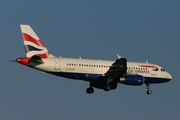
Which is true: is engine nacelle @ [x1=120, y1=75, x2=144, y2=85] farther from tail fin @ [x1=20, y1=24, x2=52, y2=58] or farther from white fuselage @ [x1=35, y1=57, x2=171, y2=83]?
tail fin @ [x1=20, y1=24, x2=52, y2=58]

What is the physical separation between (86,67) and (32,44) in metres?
7.49

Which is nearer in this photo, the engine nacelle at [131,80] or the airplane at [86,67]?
the airplane at [86,67]

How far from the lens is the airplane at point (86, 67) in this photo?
7688cm

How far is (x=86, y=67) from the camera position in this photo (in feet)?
259

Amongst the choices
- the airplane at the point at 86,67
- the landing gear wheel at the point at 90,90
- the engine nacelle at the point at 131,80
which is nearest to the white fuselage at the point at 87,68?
the airplane at the point at 86,67

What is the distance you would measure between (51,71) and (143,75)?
511 inches

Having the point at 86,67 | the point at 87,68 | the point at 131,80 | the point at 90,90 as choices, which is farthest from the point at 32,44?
the point at 131,80

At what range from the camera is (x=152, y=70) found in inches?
3287

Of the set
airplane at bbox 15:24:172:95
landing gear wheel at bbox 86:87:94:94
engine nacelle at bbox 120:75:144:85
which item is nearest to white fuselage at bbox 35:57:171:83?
airplane at bbox 15:24:172:95

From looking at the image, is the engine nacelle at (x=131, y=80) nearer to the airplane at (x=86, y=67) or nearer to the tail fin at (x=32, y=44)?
the airplane at (x=86, y=67)

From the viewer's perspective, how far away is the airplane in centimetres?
7688

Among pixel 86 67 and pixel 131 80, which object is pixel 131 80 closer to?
pixel 131 80

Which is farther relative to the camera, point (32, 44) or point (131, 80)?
point (32, 44)

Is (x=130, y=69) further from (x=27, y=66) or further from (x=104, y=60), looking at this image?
(x=27, y=66)
